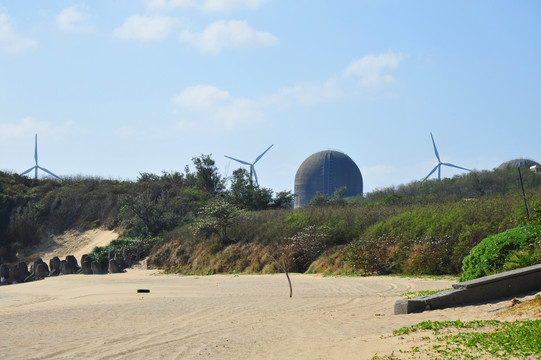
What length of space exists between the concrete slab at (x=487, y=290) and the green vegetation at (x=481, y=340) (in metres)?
1.90

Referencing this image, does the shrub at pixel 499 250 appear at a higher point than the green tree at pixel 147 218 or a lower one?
lower

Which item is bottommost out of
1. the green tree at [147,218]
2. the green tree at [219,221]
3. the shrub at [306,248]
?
the shrub at [306,248]

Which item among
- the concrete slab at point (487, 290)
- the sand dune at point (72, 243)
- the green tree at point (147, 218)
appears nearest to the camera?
the concrete slab at point (487, 290)

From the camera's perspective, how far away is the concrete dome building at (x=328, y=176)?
72.2 metres

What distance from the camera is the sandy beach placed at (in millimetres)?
9172

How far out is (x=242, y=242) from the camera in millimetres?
31203

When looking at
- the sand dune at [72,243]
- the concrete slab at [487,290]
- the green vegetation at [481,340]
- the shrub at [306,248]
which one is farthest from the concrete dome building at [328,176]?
the green vegetation at [481,340]

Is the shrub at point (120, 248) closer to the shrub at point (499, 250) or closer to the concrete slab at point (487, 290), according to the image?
the shrub at point (499, 250)

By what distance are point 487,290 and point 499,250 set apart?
1890 millimetres

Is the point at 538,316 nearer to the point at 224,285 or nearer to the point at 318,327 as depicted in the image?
the point at 318,327

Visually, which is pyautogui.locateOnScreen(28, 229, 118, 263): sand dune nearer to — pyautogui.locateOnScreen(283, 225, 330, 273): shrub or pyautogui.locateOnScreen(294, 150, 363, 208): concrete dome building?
pyautogui.locateOnScreen(283, 225, 330, 273): shrub

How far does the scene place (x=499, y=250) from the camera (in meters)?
12.5

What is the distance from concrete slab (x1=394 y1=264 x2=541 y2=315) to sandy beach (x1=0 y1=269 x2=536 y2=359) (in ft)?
1.08

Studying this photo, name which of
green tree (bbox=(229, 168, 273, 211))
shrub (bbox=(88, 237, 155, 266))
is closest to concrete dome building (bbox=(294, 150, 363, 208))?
green tree (bbox=(229, 168, 273, 211))
